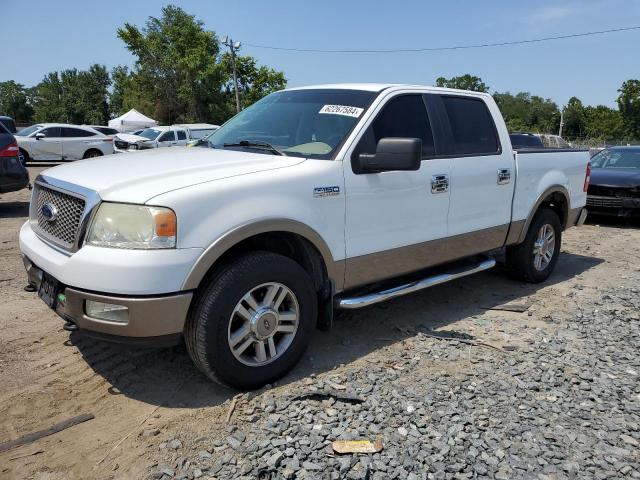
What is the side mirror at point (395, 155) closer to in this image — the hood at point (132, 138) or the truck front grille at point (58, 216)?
the truck front grille at point (58, 216)

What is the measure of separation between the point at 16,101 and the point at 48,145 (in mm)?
86149

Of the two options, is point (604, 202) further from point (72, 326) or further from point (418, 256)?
point (72, 326)

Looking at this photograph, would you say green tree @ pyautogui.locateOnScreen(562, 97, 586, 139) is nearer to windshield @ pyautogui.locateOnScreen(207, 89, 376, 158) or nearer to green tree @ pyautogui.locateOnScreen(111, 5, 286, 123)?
green tree @ pyautogui.locateOnScreen(111, 5, 286, 123)

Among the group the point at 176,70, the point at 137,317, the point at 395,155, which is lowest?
the point at 137,317

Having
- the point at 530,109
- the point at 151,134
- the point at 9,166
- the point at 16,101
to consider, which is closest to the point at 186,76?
the point at 151,134


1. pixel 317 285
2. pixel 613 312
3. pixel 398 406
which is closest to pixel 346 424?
pixel 398 406

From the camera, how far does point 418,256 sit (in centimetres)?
424

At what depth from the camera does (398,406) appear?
3158mm

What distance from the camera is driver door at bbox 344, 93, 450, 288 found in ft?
12.2

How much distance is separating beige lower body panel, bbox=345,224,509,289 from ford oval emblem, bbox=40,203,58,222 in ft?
6.23

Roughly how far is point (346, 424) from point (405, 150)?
1.75m

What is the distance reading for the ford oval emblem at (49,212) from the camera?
10.7 feet

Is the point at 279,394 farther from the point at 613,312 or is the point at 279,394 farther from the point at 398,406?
the point at 613,312

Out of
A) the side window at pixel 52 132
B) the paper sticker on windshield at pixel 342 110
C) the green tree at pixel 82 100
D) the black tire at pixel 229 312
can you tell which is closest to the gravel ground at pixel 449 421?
the black tire at pixel 229 312
